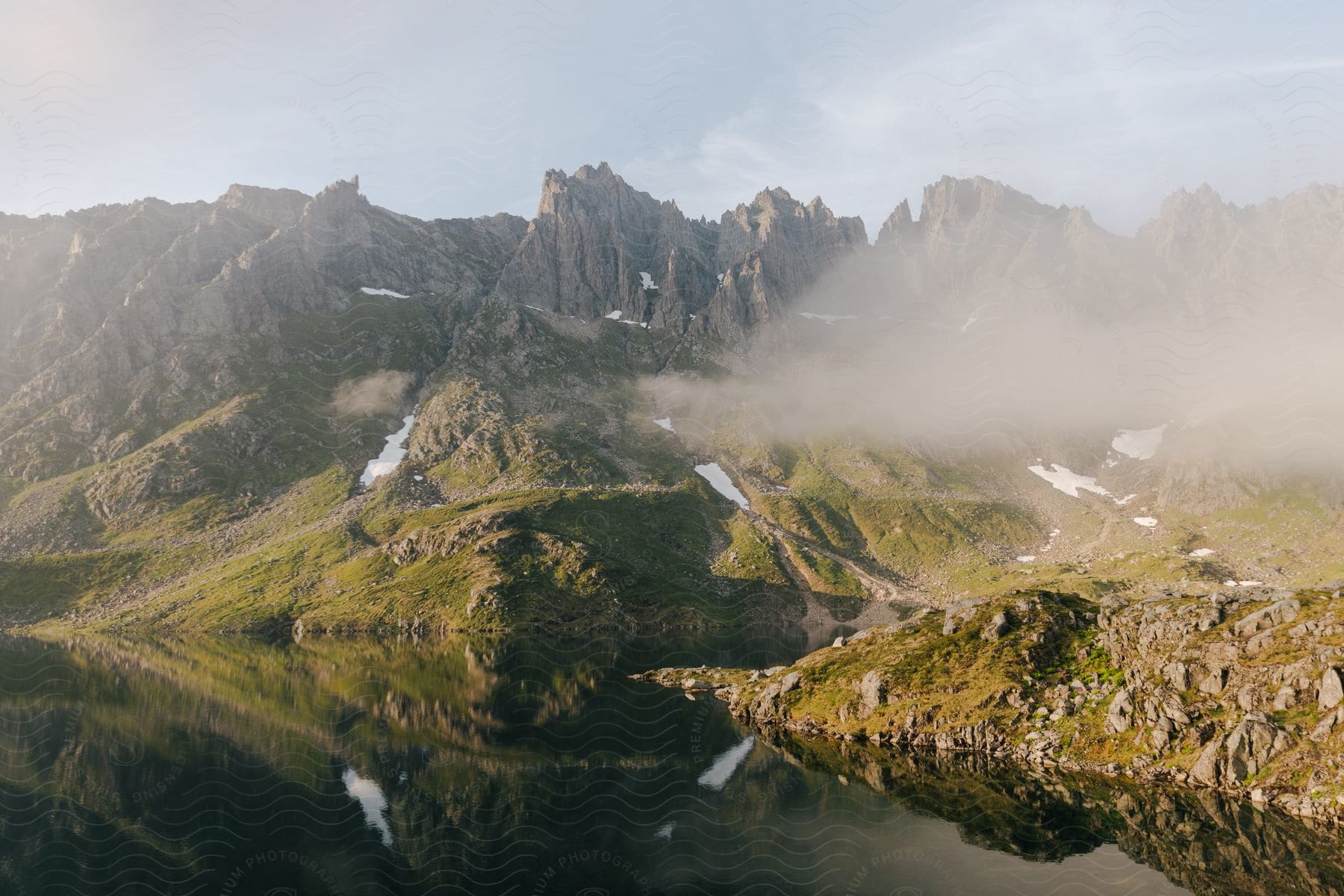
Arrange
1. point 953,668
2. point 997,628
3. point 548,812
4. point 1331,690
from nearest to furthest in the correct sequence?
point 1331,690 → point 548,812 → point 953,668 → point 997,628

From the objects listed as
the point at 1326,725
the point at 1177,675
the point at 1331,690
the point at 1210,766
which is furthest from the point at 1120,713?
the point at 1331,690

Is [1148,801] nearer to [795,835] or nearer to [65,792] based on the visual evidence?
[795,835]

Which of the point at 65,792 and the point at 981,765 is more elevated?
the point at 65,792

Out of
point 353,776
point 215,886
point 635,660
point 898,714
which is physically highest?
point 215,886

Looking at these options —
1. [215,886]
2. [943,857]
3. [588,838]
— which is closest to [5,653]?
[215,886]

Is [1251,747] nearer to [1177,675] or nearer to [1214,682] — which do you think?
[1214,682]

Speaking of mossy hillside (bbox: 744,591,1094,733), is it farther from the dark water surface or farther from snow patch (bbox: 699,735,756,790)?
snow patch (bbox: 699,735,756,790)

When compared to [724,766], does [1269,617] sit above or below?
above
